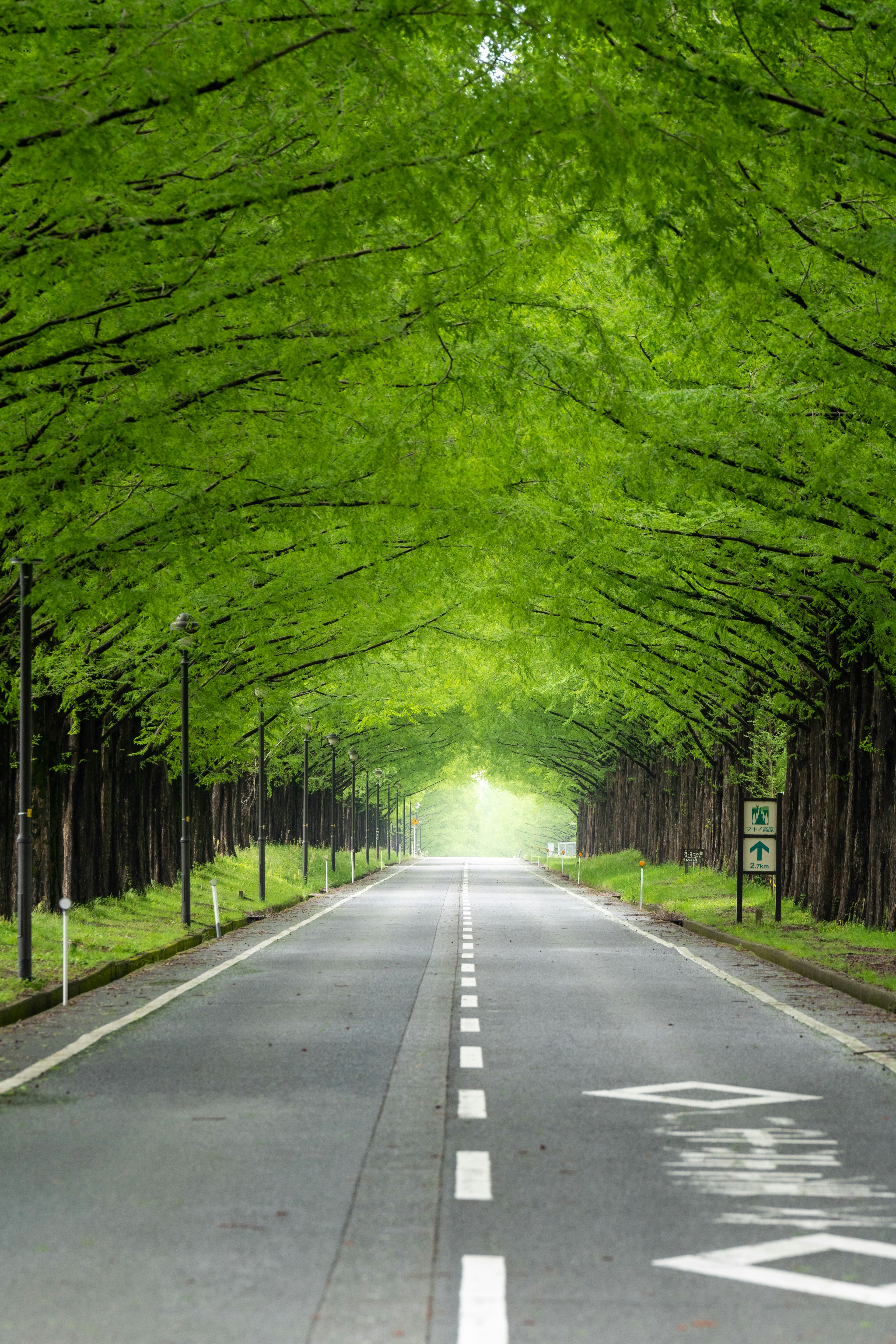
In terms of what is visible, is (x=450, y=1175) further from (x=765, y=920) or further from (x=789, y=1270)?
(x=765, y=920)

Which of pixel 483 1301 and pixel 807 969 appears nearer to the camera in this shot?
pixel 483 1301

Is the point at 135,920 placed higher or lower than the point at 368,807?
higher

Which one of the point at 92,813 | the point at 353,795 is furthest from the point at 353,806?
the point at 92,813

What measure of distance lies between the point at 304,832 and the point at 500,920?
59.6 feet

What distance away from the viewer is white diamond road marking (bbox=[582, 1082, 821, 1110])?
939 centimetres

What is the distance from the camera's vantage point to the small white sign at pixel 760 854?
84.8ft

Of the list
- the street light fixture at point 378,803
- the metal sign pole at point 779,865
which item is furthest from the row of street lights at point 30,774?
the street light fixture at point 378,803

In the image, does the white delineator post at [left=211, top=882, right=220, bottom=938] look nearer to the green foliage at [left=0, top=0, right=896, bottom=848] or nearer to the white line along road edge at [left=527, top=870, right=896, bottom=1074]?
the green foliage at [left=0, top=0, right=896, bottom=848]

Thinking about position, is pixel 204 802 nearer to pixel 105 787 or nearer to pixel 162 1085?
pixel 105 787

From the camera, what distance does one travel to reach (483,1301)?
520cm

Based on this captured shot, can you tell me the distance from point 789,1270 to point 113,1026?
28.7 ft

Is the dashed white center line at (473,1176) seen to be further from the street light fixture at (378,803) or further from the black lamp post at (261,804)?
the street light fixture at (378,803)

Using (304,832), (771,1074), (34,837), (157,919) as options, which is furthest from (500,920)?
(771,1074)

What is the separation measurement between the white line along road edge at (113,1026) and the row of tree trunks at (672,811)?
12.3 metres
